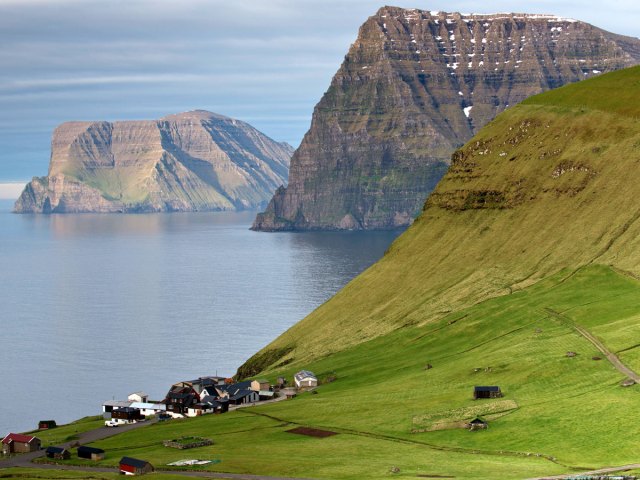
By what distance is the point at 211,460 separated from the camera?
11688 centimetres

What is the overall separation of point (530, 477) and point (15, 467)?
53457 mm

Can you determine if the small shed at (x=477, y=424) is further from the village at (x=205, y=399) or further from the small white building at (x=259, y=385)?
the small white building at (x=259, y=385)

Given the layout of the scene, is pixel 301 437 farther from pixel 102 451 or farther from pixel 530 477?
pixel 530 477

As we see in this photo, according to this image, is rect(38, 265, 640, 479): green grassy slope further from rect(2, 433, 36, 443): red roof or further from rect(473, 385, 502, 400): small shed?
rect(2, 433, 36, 443): red roof

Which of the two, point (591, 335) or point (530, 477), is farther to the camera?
point (591, 335)

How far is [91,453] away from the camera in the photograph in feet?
410

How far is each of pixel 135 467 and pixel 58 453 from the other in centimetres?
1817

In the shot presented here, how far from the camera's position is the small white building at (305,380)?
166375 mm

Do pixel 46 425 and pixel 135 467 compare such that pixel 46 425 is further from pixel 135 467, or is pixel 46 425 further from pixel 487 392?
pixel 487 392

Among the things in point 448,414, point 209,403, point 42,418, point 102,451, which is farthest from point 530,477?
point 42,418

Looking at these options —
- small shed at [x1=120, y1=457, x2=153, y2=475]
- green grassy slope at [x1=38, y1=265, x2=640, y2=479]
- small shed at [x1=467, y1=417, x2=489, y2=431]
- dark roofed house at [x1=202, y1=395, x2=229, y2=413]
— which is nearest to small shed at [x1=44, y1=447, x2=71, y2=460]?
green grassy slope at [x1=38, y1=265, x2=640, y2=479]

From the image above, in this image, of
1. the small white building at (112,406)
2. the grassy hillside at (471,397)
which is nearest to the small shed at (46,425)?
the small white building at (112,406)

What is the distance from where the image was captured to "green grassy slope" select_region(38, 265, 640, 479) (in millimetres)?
109750

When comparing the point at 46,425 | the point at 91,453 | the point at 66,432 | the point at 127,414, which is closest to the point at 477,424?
the point at 91,453
